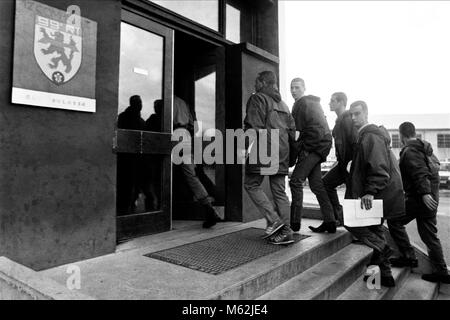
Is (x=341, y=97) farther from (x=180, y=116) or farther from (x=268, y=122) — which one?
(x=180, y=116)

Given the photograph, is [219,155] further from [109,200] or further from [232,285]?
[232,285]

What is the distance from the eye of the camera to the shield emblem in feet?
9.39

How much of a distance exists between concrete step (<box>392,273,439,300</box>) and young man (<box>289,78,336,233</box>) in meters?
1.01

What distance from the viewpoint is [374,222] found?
303cm

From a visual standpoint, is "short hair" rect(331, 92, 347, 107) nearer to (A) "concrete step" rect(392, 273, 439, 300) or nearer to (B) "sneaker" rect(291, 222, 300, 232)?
(B) "sneaker" rect(291, 222, 300, 232)

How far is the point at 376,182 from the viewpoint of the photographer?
3.07 metres

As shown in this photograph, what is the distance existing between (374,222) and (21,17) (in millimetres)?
3646

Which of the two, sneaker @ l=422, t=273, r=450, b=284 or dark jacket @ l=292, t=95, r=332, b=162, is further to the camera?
dark jacket @ l=292, t=95, r=332, b=162

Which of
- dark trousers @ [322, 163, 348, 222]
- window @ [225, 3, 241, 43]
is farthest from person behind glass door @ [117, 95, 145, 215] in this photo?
dark trousers @ [322, 163, 348, 222]

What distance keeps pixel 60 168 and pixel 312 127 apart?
2.97m

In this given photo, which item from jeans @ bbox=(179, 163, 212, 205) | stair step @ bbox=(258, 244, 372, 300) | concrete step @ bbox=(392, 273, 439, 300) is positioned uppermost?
jeans @ bbox=(179, 163, 212, 205)

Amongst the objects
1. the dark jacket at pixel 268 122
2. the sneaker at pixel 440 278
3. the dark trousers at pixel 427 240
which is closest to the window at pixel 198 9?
the dark jacket at pixel 268 122
